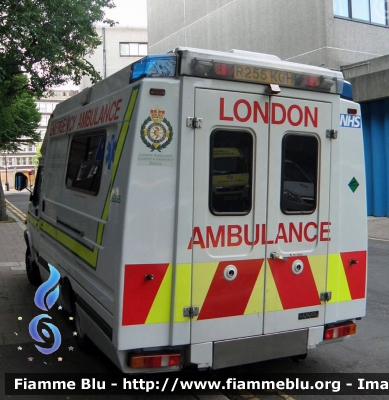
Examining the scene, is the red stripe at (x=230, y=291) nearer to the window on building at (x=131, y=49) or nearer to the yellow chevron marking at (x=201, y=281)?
the yellow chevron marking at (x=201, y=281)

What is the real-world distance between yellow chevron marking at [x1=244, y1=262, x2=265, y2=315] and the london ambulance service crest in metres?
1.32

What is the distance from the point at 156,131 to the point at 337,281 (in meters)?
2.10

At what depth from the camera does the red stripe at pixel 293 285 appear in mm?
4222

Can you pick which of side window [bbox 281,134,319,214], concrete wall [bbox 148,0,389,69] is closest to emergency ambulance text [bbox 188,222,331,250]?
side window [bbox 281,134,319,214]

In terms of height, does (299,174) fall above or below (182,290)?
above

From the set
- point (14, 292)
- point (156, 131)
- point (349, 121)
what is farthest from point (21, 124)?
point (156, 131)

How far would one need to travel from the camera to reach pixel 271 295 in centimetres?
420

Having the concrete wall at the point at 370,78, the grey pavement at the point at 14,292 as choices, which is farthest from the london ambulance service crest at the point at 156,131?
the concrete wall at the point at 370,78

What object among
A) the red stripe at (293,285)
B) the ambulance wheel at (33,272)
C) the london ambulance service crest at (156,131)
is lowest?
the ambulance wheel at (33,272)

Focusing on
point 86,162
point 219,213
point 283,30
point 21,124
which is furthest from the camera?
point 21,124

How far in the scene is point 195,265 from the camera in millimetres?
3898

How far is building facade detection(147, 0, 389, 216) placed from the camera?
19.0 meters

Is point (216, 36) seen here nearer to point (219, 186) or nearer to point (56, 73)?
point (56, 73)

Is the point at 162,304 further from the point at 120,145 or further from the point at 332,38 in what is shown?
the point at 332,38
